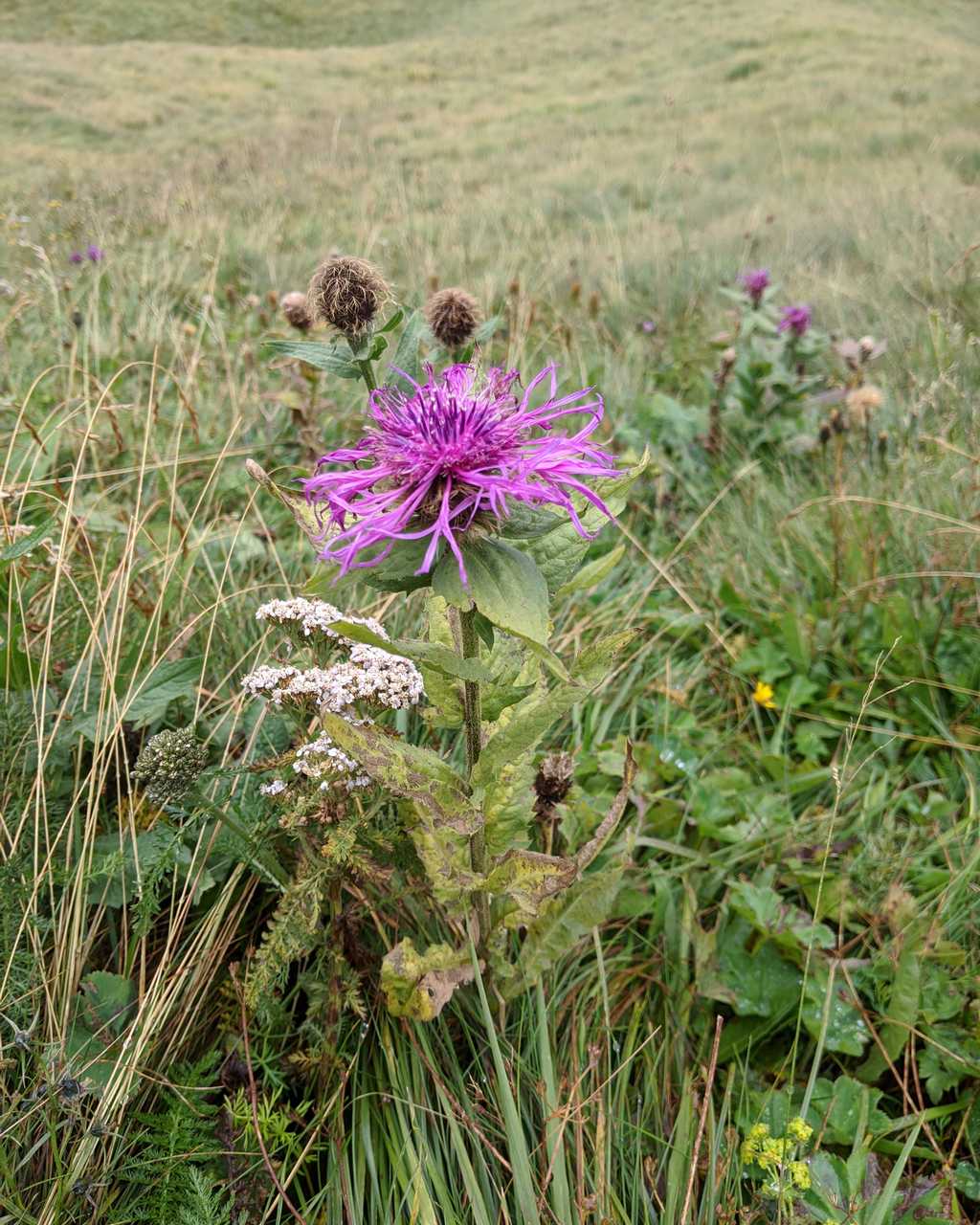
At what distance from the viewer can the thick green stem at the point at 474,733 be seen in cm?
111

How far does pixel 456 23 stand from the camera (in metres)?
30.1

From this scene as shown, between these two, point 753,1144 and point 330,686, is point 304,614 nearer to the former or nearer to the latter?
point 330,686

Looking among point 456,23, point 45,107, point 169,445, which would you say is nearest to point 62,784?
point 169,445

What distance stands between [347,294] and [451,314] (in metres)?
0.42

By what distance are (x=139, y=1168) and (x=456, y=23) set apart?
36648 millimetres

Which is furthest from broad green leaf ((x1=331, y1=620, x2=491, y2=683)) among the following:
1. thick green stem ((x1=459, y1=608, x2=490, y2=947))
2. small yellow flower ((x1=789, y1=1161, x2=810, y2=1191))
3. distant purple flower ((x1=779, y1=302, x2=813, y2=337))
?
distant purple flower ((x1=779, y1=302, x2=813, y2=337))

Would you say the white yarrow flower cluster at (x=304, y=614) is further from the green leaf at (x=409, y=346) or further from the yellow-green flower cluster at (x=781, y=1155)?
the yellow-green flower cluster at (x=781, y=1155)

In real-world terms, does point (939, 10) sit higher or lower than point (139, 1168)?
higher

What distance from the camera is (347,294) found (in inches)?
49.5

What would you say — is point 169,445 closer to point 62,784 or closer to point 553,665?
point 62,784

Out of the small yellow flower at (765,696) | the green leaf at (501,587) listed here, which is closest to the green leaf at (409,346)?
the green leaf at (501,587)

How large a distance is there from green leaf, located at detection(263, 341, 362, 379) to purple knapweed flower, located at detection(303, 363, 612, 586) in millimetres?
217

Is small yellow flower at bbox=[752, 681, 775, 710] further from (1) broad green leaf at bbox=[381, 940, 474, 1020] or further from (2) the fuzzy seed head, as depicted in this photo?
(2) the fuzzy seed head

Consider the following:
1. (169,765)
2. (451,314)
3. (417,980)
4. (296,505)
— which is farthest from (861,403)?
(169,765)
